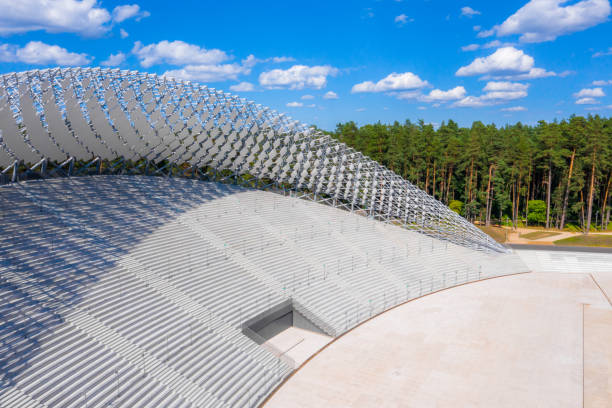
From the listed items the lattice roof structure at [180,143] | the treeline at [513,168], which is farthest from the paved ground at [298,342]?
the treeline at [513,168]

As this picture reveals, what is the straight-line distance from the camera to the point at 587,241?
42.1 m

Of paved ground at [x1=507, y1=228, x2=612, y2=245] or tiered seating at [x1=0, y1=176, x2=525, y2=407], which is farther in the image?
paved ground at [x1=507, y1=228, x2=612, y2=245]

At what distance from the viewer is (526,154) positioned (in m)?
51.5

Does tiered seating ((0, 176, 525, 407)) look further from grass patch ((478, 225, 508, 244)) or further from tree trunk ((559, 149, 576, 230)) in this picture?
tree trunk ((559, 149, 576, 230))

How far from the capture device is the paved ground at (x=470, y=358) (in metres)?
14.7

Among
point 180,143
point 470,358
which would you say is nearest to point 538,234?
point 470,358

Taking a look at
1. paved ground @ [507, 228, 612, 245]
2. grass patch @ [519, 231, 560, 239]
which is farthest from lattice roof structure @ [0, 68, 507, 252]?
grass patch @ [519, 231, 560, 239]

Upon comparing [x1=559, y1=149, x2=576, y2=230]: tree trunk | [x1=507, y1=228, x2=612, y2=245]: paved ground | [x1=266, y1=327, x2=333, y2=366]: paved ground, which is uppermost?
[x1=559, y1=149, x2=576, y2=230]: tree trunk

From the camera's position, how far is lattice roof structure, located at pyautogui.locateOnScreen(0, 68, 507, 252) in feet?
74.3

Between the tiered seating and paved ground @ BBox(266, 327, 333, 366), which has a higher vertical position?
the tiered seating

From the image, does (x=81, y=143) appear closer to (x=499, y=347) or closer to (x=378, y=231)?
(x=378, y=231)

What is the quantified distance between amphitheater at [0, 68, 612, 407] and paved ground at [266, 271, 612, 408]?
0.33 feet

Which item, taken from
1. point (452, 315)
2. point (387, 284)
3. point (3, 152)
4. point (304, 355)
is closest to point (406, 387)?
point (304, 355)

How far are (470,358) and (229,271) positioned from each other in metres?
11.3
